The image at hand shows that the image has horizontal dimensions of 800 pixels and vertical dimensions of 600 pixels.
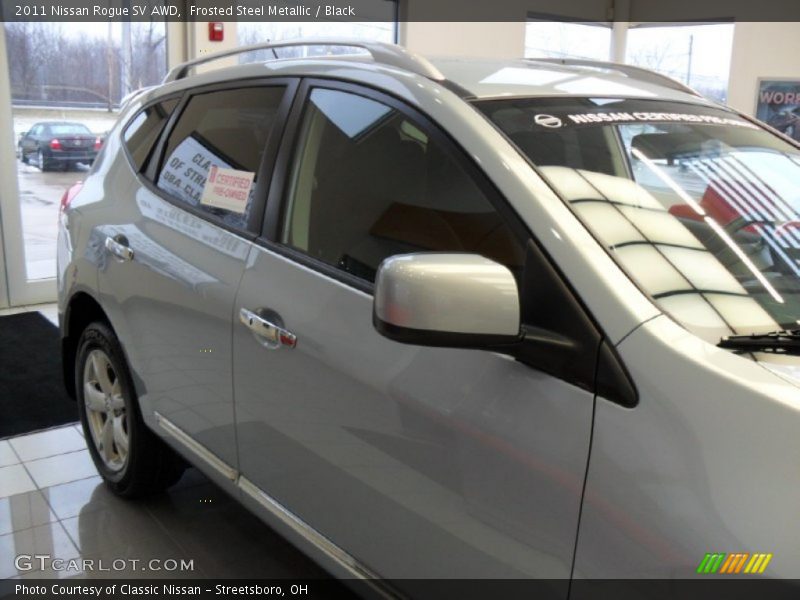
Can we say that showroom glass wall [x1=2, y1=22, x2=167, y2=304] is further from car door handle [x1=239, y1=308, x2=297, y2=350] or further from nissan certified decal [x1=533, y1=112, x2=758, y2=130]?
nissan certified decal [x1=533, y1=112, x2=758, y2=130]

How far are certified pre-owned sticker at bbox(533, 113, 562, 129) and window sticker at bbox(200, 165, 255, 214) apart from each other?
731 millimetres

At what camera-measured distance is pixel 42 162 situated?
532 cm

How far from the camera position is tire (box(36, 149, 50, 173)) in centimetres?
527

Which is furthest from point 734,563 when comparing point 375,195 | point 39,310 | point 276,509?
point 39,310

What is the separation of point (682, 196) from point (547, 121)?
0.28 m

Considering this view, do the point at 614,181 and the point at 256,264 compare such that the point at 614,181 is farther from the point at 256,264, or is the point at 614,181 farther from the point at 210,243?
the point at 210,243

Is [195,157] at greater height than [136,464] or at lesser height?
greater

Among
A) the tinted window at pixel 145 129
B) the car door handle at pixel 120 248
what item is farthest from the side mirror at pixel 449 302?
the tinted window at pixel 145 129

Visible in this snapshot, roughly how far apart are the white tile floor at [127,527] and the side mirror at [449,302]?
137 centimetres

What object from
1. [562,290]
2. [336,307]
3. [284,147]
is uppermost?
[284,147]

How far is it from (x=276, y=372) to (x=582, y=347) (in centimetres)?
75

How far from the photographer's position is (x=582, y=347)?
1.11 metres

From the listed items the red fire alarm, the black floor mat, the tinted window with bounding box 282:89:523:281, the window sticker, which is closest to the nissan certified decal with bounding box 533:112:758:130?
the tinted window with bounding box 282:89:523:281

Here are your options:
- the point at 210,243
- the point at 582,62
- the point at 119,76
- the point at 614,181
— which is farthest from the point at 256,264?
the point at 119,76
